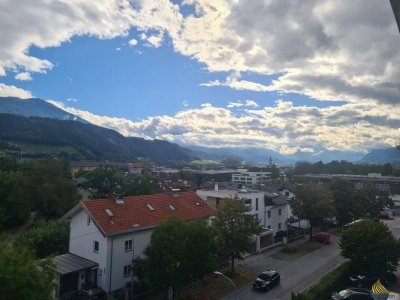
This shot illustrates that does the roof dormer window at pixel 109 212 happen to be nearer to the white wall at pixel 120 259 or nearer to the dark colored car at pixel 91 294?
the white wall at pixel 120 259

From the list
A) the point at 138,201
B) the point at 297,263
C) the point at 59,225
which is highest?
the point at 138,201

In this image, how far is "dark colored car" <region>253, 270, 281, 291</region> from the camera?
108 ft

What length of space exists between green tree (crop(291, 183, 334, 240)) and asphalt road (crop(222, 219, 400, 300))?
492 centimetres

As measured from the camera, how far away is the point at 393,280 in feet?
118

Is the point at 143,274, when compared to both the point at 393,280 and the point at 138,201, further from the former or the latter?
the point at 393,280

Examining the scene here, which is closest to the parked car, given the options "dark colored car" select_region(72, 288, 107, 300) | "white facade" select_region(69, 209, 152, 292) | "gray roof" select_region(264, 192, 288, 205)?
"gray roof" select_region(264, 192, 288, 205)

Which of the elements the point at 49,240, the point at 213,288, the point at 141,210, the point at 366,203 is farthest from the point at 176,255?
the point at 366,203

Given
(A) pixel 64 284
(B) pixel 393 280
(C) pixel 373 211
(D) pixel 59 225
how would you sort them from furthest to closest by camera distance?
(C) pixel 373 211 < (D) pixel 59 225 < (B) pixel 393 280 < (A) pixel 64 284

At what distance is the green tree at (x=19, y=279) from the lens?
15.1 m

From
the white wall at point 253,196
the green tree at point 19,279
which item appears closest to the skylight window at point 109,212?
the green tree at point 19,279

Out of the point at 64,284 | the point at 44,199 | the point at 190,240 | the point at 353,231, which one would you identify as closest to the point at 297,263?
the point at 353,231

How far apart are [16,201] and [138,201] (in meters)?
31.0

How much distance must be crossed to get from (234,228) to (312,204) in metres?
21.6

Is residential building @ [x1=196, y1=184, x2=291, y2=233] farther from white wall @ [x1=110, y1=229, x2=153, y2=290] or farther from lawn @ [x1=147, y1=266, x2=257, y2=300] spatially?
white wall @ [x1=110, y1=229, x2=153, y2=290]
